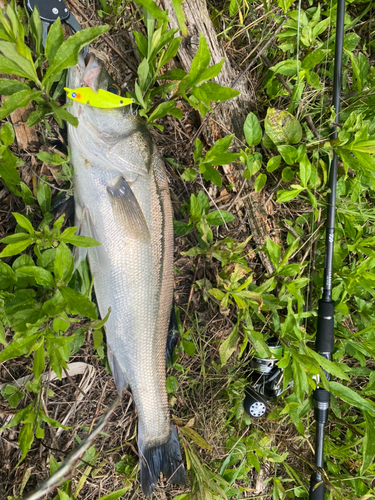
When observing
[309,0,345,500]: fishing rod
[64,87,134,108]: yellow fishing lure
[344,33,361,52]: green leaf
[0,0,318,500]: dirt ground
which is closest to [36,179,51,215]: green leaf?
[0,0,318,500]: dirt ground

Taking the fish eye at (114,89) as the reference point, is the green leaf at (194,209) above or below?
below

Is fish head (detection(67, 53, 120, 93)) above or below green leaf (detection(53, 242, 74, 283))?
above

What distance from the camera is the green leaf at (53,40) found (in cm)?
137

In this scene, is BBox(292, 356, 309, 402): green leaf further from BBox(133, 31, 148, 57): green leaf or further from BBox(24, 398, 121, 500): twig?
BBox(133, 31, 148, 57): green leaf

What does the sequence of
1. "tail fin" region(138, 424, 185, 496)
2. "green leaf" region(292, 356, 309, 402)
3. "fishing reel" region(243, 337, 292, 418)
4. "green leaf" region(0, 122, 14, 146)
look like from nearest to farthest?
"green leaf" region(0, 122, 14, 146), "green leaf" region(292, 356, 309, 402), "tail fin" region(138, 424, 185, 496), "fishing reel" region(243, 337, 292, 418)

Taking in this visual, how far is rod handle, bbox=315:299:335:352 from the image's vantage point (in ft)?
6.54

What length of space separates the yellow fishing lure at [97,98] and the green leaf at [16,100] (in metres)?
0.17

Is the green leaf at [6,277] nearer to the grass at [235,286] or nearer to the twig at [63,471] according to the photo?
the grass at [235,286]

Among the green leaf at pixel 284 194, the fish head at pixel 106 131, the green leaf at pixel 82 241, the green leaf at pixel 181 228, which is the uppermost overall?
the fish head at pixel 106 131

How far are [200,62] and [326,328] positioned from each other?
1638mm

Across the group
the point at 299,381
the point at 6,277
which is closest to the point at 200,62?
the point at 6,277

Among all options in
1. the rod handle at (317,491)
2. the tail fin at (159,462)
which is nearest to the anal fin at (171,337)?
the tail fin at (159,462)

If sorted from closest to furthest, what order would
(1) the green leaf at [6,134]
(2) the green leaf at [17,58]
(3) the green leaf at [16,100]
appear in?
(2) the green leaf at [17,58] → (3) the green leaf at [16,100] → (1) the green leaf at [6,134]

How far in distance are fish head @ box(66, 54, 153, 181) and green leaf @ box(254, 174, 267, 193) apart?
2.27 ft
